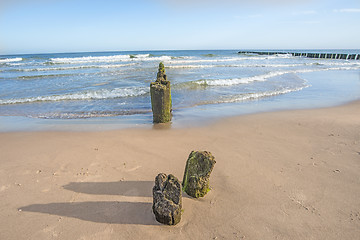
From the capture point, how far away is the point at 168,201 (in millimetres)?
2758

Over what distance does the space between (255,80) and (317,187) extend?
13.7 metres

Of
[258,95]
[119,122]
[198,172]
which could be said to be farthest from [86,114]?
[258,95]

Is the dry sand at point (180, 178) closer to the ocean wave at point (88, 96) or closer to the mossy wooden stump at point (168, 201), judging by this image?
the mossy wooden stump at point (168, 201)

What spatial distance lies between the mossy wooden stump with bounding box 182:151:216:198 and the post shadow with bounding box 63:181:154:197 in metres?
0.67

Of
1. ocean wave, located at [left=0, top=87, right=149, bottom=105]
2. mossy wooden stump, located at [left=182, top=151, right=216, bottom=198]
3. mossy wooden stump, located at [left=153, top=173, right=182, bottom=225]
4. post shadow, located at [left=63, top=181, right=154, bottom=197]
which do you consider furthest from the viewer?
ocean wave, located at [left=0, top=87, right=149, bottom=105]

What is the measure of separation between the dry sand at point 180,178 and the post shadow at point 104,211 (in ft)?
0.04

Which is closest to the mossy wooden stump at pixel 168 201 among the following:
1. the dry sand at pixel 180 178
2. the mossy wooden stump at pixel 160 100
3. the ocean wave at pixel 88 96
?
the dry sand at pixel 180 178

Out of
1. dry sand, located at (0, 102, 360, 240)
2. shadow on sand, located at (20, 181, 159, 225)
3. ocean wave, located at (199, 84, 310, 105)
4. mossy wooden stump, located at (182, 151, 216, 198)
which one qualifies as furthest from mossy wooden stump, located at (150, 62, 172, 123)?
mossy wooden stump, located at (182, 151, 216, 198)

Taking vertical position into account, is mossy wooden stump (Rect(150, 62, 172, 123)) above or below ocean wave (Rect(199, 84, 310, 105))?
above

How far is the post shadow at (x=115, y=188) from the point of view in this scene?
11.3ft

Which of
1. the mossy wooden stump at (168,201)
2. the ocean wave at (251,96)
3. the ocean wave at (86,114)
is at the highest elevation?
the mossy wooden stump at (168,201)

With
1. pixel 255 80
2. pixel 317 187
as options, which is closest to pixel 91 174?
pixel 317 187

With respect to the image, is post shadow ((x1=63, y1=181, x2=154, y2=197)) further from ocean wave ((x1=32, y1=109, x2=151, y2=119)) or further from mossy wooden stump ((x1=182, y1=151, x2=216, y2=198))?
ocean wave ((x1=32, y1=109, x2=151, y2=119))

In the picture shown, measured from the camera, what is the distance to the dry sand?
2793 millimetres
